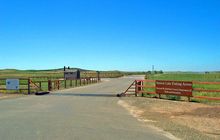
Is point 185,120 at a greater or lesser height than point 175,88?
lesser

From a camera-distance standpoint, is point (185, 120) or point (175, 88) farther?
point (175, 88)

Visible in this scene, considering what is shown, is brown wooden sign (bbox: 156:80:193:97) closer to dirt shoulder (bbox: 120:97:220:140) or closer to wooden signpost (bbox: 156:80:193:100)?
wooden signpost (bbox: 156:80:193:100)

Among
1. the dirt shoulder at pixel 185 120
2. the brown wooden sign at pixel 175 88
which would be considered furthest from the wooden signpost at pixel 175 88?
the dirt shoulder at pixel 185 120

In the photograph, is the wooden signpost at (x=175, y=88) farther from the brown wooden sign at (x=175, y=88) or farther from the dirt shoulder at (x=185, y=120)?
the dirt shoulder at (x=185, y=120)

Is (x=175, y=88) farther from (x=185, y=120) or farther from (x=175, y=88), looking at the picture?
(x=185, y=120)

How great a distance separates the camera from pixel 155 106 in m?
18.4

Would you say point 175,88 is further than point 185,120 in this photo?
Yes

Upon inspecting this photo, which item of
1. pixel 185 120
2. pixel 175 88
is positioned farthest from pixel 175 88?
pixel 185 120

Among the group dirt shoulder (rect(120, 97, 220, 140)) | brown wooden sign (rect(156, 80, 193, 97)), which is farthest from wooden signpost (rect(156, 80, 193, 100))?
dirt shoulder (rect(120, 97, 220, 140))

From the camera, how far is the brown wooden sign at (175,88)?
69.5ft

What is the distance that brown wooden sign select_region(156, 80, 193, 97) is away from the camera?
834 inches

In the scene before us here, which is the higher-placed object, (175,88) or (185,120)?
(175,88)

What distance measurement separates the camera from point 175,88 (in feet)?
72.3

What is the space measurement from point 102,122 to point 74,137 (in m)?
3.12
